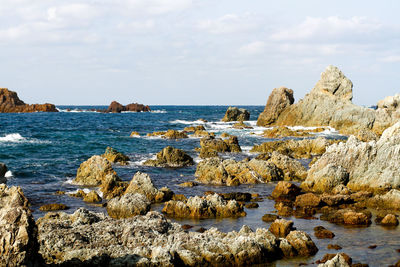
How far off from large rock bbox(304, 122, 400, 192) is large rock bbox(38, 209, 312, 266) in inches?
473

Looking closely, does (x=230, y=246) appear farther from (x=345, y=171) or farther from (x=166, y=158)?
(x=166, y=158)

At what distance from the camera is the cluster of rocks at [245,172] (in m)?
30.9

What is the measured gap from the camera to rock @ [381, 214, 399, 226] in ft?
63.5

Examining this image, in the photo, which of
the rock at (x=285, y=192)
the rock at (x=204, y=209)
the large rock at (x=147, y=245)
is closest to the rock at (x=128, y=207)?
the rock at (x=204, y=209)

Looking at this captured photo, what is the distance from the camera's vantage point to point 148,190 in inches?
998

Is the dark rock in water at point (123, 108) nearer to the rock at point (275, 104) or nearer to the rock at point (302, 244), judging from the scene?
the rock at point (275, 104)

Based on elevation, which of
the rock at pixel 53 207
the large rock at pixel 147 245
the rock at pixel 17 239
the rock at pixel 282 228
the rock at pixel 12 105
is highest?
the rock at pixel 12 105

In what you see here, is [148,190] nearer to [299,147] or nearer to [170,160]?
[170,160]

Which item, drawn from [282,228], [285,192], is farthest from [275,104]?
[282,228]

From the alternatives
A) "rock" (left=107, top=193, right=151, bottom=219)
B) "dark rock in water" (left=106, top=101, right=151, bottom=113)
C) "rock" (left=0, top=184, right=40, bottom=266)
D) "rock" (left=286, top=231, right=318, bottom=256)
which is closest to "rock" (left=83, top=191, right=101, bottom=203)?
"rock" (left=107, top=193, right=151, bottom=219)

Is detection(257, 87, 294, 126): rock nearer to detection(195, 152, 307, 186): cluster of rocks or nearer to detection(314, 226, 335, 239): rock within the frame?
detection(195, 152, 307, 186): cluster of rocks

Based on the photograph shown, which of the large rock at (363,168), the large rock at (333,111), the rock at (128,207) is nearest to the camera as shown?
the rock at (128,207)

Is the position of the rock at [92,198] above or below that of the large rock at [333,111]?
below

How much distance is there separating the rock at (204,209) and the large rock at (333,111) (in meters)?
55.2
